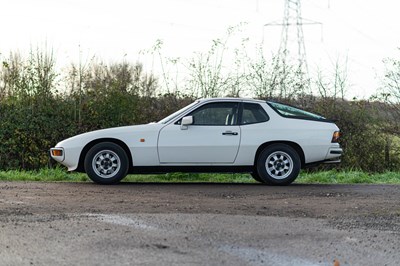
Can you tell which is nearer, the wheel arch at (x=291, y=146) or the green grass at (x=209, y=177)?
the wheel arch at (x=291, y=146)

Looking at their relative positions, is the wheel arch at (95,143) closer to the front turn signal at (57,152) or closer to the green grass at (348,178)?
the front turn signal at (57,152)

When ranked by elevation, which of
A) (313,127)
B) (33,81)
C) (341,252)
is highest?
(33,81)

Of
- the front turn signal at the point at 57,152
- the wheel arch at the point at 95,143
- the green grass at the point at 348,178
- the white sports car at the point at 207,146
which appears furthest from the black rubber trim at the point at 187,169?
the green grass at the point at 348,178

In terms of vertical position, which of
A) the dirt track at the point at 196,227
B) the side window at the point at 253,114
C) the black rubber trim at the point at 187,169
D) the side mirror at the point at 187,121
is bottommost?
the dirt track at the point at 196,227

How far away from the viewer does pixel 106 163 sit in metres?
12.9

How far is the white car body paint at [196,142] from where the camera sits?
12.9 m

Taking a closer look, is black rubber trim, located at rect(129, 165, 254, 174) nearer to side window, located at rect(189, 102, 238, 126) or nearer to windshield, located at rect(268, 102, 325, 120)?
side window, located at rect(189, 102, 238, 126)

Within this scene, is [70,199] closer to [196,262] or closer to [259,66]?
[196,262]

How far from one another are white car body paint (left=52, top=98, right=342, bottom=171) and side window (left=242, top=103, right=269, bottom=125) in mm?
109

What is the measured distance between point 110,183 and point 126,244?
21.0 feet

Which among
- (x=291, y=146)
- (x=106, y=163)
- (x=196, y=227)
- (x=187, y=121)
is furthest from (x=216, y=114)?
(x=196, y=227)

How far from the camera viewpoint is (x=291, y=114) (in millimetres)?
13336

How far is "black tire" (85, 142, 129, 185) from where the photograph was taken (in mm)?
12789

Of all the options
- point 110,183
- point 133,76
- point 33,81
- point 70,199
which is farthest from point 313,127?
point 33,81
